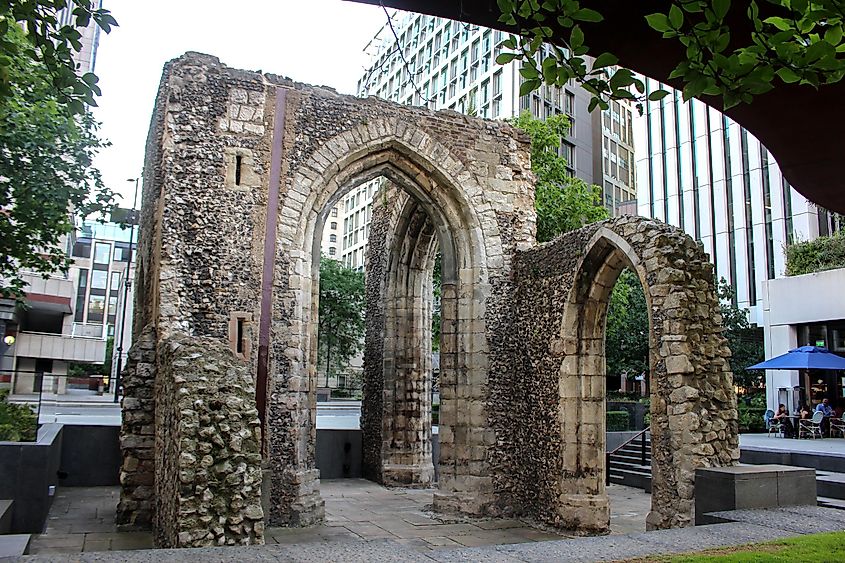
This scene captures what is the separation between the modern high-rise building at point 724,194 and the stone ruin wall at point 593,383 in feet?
66.8

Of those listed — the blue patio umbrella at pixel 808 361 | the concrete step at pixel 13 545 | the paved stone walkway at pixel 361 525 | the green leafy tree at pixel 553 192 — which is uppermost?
the green leafy tree at pixel 553 192

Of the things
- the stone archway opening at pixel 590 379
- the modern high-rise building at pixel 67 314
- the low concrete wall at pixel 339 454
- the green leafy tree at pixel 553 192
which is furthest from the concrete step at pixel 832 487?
the modern high-rise building at pixel 67 314

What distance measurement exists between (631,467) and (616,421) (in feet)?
17.1

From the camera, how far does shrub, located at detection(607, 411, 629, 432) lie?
2109 centimetres

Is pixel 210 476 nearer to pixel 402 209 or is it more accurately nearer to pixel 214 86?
pixel 214 86

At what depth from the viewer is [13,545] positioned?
616 cm

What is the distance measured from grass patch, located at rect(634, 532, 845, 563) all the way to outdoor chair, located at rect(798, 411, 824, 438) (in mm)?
14153

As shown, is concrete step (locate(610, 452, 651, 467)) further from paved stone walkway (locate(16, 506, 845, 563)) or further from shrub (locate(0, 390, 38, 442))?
shrub (locate(0, 390, 38, 442))

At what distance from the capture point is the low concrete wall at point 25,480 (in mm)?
8914

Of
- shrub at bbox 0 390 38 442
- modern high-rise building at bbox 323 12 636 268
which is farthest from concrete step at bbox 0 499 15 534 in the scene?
modern high-rise building at bbox 323 12 636 268

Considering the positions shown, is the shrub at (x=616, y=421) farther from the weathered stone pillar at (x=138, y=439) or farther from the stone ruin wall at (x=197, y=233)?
the weathered stone pillar at (x=138, y=439)

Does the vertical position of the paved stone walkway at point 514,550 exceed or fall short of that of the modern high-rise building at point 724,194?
it falls short

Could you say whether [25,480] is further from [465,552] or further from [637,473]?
[637,473]

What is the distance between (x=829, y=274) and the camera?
803 inches
